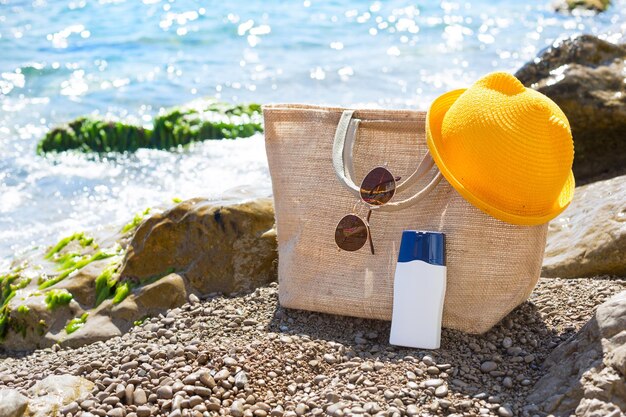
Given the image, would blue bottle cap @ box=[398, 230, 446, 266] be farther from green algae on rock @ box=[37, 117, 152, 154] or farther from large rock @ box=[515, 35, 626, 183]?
green algae on rock @ box=[37, 117, 152, 154]

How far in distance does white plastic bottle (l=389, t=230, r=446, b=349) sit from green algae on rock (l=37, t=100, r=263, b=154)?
622 cm

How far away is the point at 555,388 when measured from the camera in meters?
3.06

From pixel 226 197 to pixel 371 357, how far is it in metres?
1.72

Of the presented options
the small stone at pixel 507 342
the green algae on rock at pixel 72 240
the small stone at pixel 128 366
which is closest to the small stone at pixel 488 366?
the small stone at pixel 507 342

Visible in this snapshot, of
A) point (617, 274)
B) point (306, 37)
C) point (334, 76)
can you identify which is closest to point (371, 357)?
point (617, 274)

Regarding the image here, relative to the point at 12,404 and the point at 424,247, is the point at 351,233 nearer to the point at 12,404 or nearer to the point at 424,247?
the point at 424,247

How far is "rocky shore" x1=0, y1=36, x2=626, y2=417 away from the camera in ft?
10.2

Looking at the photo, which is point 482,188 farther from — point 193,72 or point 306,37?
point 306,37

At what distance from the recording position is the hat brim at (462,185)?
3381mm

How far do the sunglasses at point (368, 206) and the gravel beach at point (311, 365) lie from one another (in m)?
0.37

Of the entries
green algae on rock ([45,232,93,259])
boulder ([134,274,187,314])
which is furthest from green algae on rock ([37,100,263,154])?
boulder ([134,274,187,314])

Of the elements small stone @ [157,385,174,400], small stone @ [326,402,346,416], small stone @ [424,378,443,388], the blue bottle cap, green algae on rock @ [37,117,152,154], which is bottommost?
green algae on rock @ [37,117,152,154]

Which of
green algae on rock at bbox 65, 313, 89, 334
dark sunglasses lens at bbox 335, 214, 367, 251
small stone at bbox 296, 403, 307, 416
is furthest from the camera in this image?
green algae on rock at bbox 65, 313, 89, 334

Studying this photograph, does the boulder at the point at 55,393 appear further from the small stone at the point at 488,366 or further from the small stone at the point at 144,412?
the small stone at the point at 488,366
